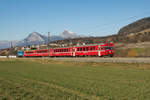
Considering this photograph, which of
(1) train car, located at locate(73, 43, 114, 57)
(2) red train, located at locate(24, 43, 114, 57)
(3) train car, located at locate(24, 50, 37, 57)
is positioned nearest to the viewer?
(1) train car, located at locate(73, 43, 114, 57)

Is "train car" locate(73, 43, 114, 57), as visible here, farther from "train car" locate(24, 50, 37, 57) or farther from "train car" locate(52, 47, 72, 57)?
"train car" locate(24, 50, 37, 57)

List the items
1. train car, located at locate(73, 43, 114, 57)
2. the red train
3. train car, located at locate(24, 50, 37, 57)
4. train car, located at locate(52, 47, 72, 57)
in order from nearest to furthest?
train car, located at locate(73, 43, 114, 57)
the red train
train car, located at locate(52, 47, 72, 57)
train car, located at locate(24, 50, 37, 57)

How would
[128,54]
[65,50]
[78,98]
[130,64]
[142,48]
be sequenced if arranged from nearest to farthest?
[78,98] → [130,64] → [142,48] → [128,54] → [65,50]

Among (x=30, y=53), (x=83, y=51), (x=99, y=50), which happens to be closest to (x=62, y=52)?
(x=83, y=51)

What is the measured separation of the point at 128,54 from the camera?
47562 millimetres

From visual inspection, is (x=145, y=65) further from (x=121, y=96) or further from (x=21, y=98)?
(x=21, y=98)

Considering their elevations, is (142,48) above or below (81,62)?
above

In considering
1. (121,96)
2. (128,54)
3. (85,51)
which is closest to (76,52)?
(85,51)

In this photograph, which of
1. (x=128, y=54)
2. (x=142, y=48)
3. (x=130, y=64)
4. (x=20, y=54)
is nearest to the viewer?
(x=130, y=64)

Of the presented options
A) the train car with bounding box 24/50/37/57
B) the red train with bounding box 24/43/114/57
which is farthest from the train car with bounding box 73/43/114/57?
the train car with bounding box 24/50/37/57

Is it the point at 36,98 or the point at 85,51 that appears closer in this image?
the point at 36,98

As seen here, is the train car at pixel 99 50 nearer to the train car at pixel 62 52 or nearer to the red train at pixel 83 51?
the red train at pixel 83 51

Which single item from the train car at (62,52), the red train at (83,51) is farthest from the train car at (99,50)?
→ the train car at (62,52)

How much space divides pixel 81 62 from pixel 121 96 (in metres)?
28.0
